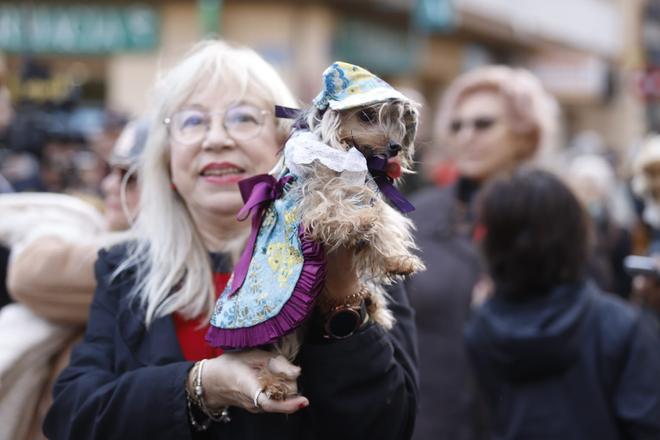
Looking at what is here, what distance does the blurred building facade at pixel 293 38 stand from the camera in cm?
1440

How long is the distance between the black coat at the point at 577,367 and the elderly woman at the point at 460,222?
449 mm

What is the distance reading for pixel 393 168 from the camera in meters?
1.87

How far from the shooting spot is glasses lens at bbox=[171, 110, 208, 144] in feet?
7.61

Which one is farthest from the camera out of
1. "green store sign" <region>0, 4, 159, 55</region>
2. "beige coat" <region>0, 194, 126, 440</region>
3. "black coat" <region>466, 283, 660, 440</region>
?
"green store sign" <region>0, 4, 159, 55</region>

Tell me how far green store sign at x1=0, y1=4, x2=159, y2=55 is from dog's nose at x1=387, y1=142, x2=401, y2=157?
1354 centimetres

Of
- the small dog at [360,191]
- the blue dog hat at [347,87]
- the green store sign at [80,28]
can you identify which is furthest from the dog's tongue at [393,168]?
the green store sign at [80,28]

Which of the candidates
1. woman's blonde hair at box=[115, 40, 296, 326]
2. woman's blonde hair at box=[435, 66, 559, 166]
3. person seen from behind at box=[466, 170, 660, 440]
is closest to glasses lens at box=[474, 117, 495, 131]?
woman's blonde hair at box=[435, 66, 559, 166]

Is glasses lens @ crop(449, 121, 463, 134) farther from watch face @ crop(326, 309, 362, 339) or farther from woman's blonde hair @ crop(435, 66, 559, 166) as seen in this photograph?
watch face @ crop(326, 309, 362, 339)

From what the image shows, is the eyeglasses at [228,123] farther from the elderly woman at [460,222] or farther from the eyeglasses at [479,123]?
the eyeglasses at [479,123]

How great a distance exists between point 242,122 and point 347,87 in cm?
55

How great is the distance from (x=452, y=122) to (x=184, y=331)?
259 centimetres

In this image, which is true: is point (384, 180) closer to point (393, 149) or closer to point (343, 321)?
point (393, 149)

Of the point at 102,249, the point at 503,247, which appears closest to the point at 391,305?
the point at 102,249

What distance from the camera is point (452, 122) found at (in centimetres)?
454
